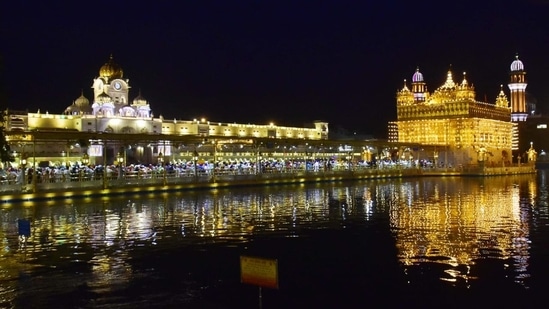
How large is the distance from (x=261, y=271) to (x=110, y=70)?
275 ft

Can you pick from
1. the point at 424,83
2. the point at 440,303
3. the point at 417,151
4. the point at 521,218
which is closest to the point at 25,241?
the point at 440,303

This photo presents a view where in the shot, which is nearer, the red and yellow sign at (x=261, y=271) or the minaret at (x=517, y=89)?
the red and yellow sign at (x=261, y=271)

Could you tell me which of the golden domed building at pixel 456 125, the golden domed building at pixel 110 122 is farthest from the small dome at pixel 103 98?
the golden domed building at pixel 456 125

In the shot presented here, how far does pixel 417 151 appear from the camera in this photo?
264 feet

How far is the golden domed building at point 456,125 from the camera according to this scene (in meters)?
78.5

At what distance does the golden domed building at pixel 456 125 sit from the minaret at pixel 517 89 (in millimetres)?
32708

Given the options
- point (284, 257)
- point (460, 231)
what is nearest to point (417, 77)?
point (460, 231)

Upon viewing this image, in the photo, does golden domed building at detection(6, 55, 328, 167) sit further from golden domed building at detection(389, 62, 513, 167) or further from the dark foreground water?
the dark foreground water

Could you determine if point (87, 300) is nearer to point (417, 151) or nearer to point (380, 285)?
point (380, 285)

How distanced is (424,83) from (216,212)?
261ft

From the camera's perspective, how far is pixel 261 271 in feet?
24.8

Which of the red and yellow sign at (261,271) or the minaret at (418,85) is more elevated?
the minaret at (418,85)

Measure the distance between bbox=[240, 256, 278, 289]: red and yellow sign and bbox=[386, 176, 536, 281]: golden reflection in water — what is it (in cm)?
510

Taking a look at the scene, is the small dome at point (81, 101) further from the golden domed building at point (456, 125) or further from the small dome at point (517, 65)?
the small dome at point (517, 65)
